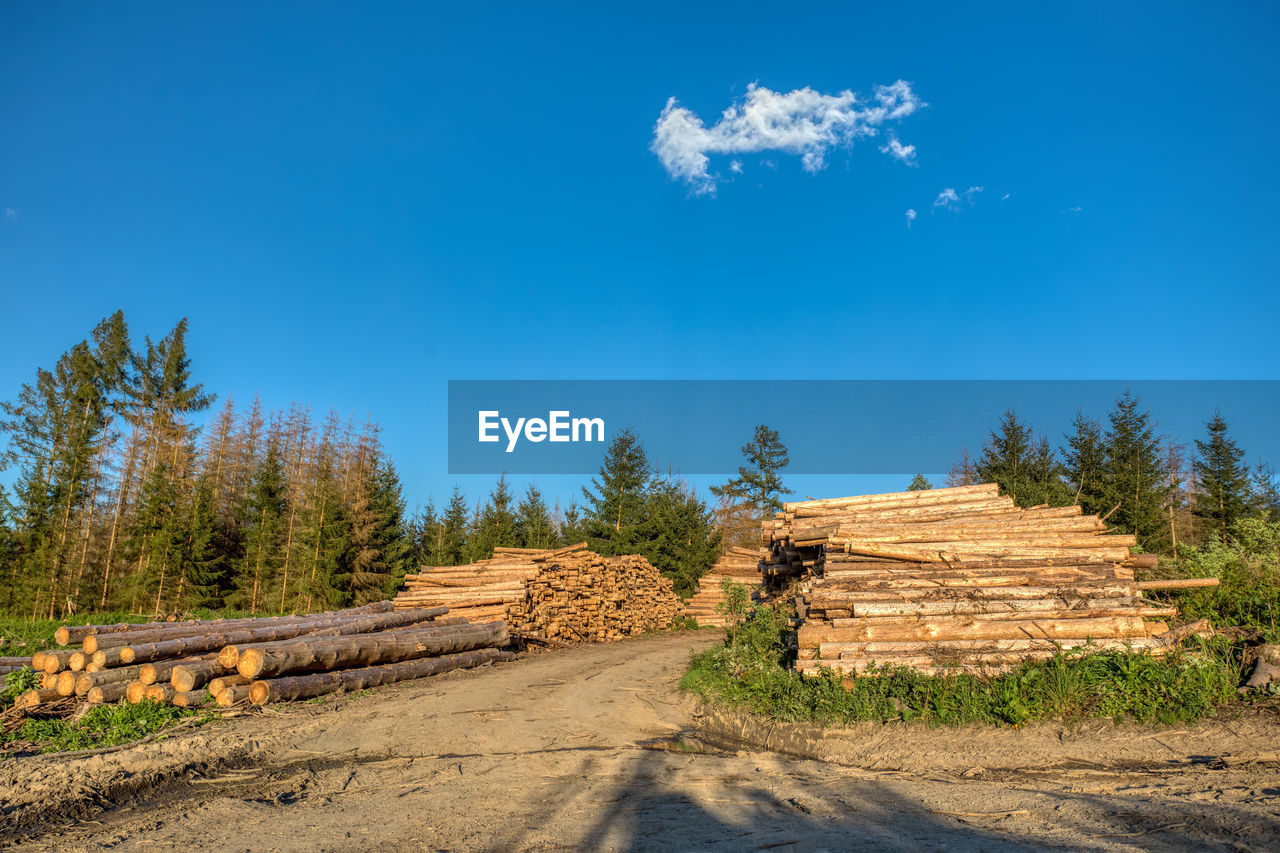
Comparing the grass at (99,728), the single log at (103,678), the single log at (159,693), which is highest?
the single log at (103,678)

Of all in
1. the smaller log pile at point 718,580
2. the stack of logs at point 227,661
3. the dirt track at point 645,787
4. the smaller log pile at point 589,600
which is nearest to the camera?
the dirt track at point 645,787

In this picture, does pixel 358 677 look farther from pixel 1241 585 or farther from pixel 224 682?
pixel 1241 585

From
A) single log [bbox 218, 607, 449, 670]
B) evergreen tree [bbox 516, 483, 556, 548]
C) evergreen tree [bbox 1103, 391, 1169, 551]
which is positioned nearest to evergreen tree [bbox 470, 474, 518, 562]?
evergreen tree [bbox 516, 483, 556, 548]

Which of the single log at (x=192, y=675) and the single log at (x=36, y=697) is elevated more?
the single log at (x=192, y=675)

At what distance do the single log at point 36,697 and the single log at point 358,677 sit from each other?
2.70 metres

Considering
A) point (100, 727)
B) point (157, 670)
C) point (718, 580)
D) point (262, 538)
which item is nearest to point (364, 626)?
point (157, 670)

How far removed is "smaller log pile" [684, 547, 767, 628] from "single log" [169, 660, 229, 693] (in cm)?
1770

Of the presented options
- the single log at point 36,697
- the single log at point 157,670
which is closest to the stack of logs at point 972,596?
the single log at point 157,670

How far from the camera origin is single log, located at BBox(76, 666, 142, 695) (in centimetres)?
936

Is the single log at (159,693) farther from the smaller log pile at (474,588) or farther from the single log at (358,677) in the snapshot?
the smaller log pile at (474,588)

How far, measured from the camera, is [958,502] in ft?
39.7

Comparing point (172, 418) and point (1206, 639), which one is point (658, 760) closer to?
point (1206, 639)

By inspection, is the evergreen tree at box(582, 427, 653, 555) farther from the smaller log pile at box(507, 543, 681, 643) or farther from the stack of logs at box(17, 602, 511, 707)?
the stack of logs at box(17, 602, 511, 707)

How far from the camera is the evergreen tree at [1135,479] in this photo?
25.6 metres
